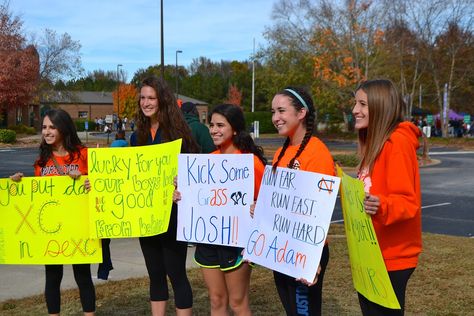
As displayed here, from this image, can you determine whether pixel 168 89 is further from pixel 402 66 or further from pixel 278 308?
pixel 402 66

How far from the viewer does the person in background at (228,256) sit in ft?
12.5

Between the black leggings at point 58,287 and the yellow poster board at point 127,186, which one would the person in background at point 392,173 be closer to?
the yellow poster board at point 127,186

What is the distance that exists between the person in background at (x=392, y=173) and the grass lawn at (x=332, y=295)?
2.22 metres

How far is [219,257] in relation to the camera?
3.84 metres

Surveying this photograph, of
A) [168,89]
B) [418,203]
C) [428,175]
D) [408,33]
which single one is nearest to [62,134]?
[168,89]

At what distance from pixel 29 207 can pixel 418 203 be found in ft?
9.14

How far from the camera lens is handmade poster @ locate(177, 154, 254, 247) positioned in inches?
148

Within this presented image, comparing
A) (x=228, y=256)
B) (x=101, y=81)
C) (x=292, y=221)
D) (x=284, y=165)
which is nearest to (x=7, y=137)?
(x=228, y=256)

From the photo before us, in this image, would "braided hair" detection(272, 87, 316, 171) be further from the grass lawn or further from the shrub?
the shrub

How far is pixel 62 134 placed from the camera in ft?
14.5

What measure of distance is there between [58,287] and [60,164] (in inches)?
35.4

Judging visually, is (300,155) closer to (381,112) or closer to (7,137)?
(381,112)

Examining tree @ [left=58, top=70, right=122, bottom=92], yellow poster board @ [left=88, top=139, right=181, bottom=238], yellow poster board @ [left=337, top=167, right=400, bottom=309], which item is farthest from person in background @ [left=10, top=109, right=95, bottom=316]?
tree @ [left=58, top=70, right=122, bottom=92]

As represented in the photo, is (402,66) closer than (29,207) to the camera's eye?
No
